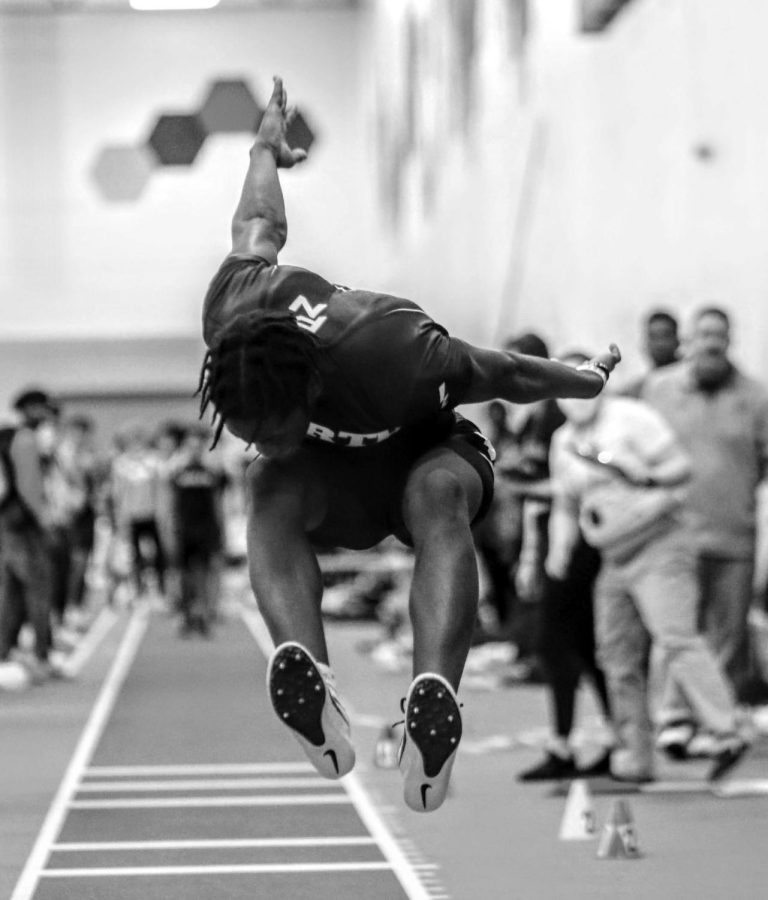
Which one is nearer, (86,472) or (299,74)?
(86,472)

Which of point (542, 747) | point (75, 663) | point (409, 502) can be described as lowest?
point (75, 663)

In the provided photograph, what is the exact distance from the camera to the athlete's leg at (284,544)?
4.21 m

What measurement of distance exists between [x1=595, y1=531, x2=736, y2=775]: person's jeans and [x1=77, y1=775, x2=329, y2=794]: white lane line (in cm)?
123

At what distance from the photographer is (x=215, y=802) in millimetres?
7027

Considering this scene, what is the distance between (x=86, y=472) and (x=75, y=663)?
6073mm

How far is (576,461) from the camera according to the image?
7238mm

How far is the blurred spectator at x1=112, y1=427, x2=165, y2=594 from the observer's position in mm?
17984

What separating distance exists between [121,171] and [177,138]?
5.90 m

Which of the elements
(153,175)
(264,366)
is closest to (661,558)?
(264,366)

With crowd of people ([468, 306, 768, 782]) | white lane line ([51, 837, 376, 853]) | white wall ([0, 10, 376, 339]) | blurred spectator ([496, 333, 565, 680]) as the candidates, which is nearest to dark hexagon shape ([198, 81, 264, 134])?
white wall ([0, 10, 376, 339])

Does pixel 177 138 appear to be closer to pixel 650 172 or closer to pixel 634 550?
pixel 650 172

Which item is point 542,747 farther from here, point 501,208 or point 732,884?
point 501,208

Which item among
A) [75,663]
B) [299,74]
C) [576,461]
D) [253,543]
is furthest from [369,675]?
[299,74]

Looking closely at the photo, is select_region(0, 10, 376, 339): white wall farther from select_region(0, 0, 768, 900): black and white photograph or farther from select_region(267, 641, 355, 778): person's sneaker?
select_region(267, 641, 355, 778): person's sneaker
